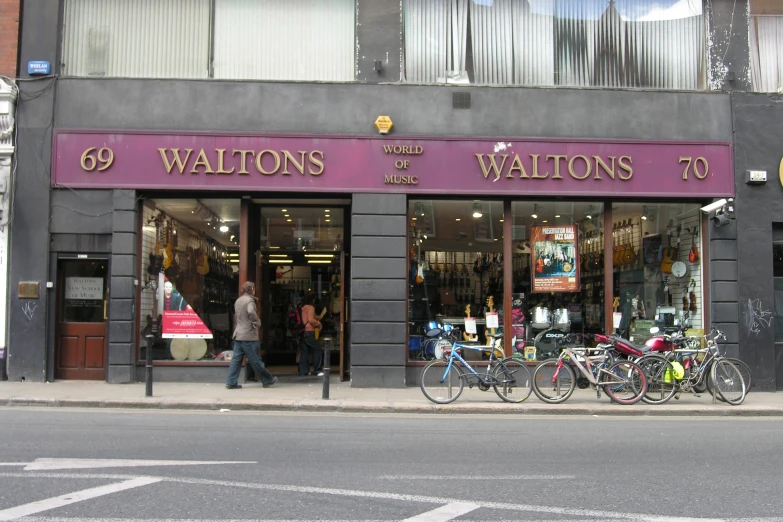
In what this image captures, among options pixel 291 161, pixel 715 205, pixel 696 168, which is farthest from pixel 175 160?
pixel 715 205

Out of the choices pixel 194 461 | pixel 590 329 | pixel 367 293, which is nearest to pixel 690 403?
pixel 590 329

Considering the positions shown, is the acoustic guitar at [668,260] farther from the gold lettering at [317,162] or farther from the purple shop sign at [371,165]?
the gold lettering at [317,162]

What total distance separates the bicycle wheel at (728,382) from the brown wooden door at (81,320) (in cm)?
1111

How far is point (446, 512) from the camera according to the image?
5.38 meters

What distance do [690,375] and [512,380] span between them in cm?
316

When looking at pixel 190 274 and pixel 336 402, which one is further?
pixel 190 274

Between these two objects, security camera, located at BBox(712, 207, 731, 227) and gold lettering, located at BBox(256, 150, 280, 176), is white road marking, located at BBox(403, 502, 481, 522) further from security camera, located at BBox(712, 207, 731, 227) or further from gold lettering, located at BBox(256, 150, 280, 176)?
security camera, located at BBox(712, 207, 731, 227)

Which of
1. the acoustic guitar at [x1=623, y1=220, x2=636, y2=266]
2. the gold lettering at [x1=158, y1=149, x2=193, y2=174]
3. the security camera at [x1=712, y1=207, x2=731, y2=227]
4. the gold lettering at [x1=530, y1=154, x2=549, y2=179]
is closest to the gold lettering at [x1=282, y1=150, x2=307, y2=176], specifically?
the gold lettering at [x1=158, y1=149, x2=193, y2=174]

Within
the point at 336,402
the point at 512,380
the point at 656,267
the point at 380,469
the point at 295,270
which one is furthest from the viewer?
the point at 295,270

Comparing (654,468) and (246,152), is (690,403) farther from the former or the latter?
(246,152)

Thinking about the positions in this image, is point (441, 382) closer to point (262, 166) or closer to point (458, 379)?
point (458, 379)

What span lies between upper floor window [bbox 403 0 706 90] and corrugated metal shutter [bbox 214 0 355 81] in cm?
129

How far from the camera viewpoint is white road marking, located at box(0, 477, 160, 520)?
5.20m

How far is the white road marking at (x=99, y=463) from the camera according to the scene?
6.70 meters
